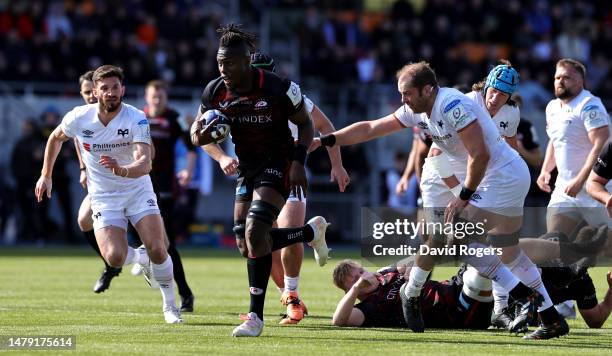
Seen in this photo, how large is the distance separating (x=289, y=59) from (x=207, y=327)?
19.0 m

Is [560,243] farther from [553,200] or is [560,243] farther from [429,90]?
[429,90]

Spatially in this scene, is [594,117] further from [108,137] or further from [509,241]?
[108,137]

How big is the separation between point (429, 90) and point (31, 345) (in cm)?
365

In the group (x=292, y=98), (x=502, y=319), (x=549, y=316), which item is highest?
(x=292, y=98)

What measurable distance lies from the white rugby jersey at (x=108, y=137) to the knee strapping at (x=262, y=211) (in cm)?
157

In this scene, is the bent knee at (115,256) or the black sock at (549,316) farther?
the bent knee at (115,256)

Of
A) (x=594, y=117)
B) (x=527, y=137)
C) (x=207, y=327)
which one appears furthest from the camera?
(x=527, y=137)

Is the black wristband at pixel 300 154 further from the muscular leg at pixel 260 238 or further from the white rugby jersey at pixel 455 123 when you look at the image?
the white rugby jersey at pixel 455 123

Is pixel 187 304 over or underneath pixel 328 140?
underneath

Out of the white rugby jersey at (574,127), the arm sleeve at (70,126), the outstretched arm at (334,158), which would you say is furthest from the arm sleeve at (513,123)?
the arm sleeve at (70,126)

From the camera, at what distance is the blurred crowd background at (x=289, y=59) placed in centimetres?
2505

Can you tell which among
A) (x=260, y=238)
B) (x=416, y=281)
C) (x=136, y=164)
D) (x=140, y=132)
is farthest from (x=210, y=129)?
(x=416, y=281)

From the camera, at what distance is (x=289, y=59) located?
2881 centimetres

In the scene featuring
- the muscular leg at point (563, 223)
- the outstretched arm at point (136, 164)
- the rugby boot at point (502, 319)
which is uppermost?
the outstretched arm at point (136, 164)
